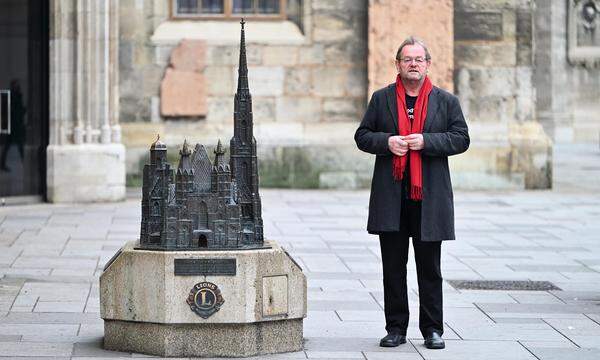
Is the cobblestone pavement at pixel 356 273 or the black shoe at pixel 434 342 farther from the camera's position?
the cobblestone pavement at pixel 356 273

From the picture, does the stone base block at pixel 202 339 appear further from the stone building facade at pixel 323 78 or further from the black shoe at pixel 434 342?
the stone building facade at pixel 323 78

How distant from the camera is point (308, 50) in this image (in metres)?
19.2

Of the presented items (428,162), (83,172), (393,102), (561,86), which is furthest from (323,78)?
(561,86)

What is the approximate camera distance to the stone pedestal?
779 centimetres

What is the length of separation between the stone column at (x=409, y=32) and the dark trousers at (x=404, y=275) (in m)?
10.9

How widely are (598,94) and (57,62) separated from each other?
2338 cm

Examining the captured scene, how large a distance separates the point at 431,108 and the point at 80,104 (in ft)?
32.0

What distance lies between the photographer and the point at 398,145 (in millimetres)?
8188

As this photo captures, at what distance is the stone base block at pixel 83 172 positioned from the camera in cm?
1733

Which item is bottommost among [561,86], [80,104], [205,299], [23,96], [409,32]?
[205,299]

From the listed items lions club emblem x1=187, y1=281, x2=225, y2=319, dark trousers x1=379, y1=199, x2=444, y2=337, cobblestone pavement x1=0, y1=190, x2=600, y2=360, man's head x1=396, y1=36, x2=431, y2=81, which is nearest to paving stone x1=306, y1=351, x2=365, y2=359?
cobblestone pavement x1=0, y1=190, x2=600, y2=360

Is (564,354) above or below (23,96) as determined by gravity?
below

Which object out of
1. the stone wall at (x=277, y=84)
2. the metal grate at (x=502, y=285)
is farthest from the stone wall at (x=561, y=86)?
the metal grate at (x=502, y=285)

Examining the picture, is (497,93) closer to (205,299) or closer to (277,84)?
(277,84)
